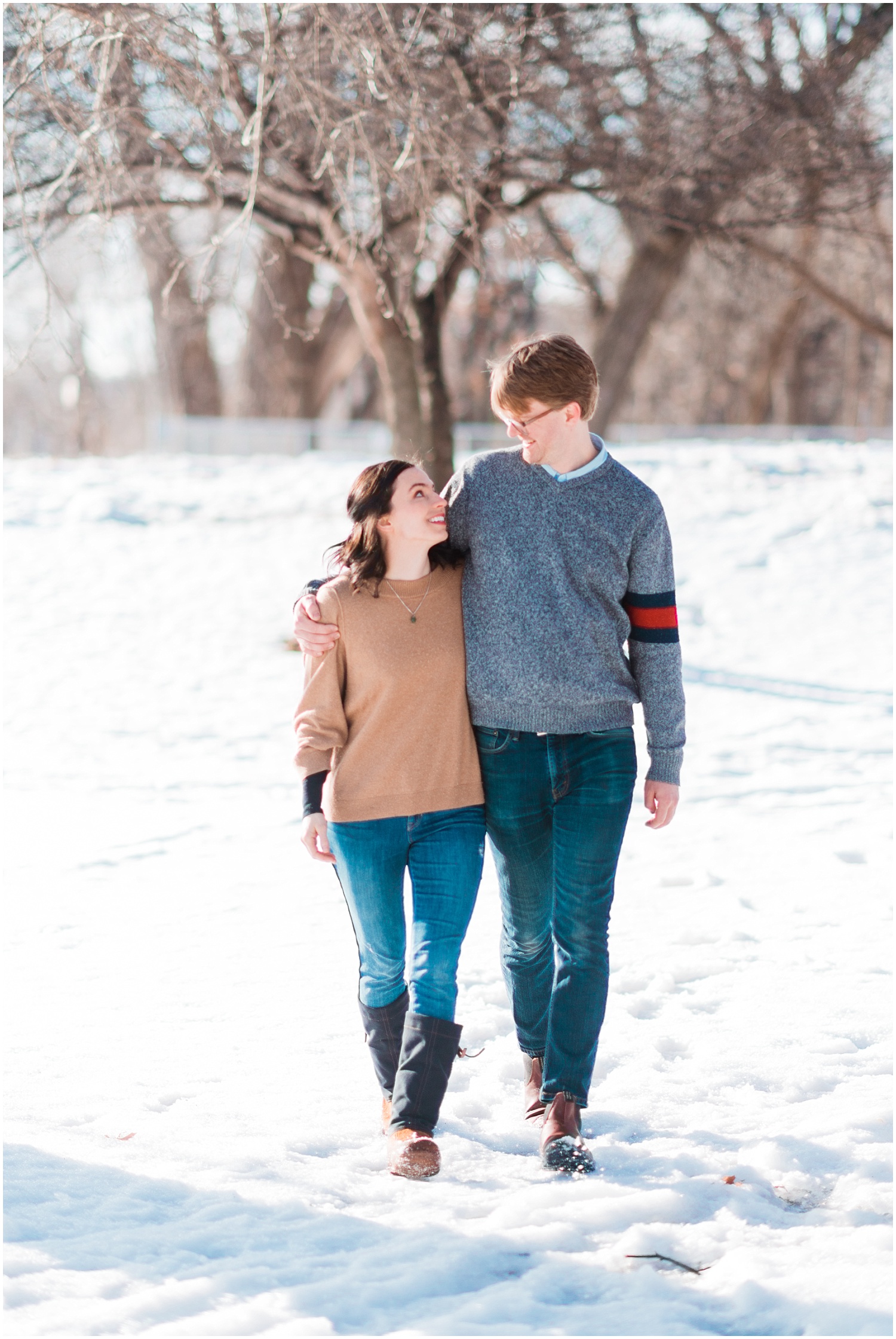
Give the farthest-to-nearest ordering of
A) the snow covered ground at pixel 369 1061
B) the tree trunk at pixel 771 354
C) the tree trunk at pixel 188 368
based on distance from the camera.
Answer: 1. the tree trunk at pixel 771 354
2. the tree trunk at pixel 188 368
3. the snow covered ground at pixel 369 1061

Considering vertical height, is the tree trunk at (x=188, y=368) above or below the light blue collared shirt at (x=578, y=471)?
above

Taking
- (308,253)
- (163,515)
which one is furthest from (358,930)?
(163,515)

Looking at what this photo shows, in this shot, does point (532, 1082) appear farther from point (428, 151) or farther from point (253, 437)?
point (253, 437)

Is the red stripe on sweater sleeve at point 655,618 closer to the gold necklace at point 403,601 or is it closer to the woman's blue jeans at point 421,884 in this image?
the gold necklace at point 403,601

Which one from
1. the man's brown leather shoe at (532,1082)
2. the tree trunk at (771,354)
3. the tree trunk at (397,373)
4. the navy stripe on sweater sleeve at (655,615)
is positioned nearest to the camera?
the navy stripe on sweater sleeve at (655,615)

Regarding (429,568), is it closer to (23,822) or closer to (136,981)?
(136,981)

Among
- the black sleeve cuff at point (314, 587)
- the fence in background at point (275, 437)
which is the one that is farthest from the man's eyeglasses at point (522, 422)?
the fence in background at point (275, 437)

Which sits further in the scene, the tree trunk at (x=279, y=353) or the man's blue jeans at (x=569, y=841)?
the tree trunk at (x=279, y=353)

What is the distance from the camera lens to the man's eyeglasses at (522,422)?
3.01 metres

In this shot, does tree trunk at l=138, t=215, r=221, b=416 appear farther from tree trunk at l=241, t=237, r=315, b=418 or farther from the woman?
the woman

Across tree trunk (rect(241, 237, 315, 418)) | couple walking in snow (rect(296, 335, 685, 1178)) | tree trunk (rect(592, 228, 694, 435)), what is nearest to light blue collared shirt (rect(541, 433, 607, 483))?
couple walking in snow (rect(296, 335, 685, 1178))

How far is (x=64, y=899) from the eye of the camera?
5.12 meters

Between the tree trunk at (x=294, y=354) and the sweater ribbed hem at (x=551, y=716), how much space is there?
17.2 meters

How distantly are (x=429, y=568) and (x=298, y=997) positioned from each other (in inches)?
71.0
